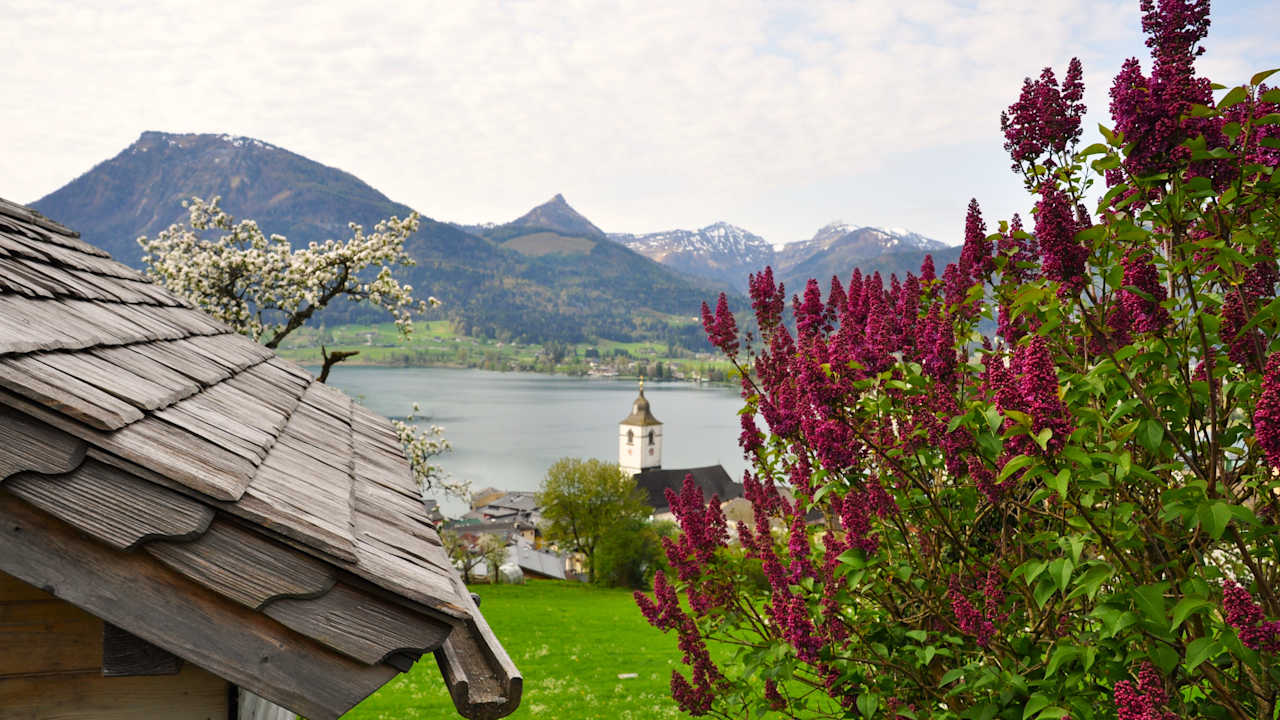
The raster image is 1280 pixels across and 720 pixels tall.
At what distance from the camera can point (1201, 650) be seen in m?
1.98

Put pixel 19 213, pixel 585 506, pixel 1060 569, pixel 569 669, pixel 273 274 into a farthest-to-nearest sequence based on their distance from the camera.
A: pixel 585 506 → pixel 273 274 → pixel 569 669 → pixel 19 213 → pixel 1060 569

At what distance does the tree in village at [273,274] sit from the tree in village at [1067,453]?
52.9ft

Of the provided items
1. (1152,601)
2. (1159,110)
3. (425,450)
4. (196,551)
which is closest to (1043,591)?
(1152,601)

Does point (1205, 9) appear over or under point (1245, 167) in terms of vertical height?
over

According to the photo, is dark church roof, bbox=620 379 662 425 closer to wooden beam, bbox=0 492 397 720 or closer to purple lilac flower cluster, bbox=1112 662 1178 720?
purple lilac flower cluster, bbox=1112 662 1178 720

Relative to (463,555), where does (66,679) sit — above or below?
above

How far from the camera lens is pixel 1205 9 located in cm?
266

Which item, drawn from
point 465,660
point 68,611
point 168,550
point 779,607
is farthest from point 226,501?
point 779,607

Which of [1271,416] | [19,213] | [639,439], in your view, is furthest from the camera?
[639,439]

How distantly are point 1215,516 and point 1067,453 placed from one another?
1.26 ft

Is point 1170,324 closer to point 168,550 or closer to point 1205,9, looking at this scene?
point 1205,9

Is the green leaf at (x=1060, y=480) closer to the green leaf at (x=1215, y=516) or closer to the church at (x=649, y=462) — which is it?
the green leaf at (x=1215, y=516)

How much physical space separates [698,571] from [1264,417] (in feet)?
9.45

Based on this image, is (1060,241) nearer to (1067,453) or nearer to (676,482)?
(1067,453)
